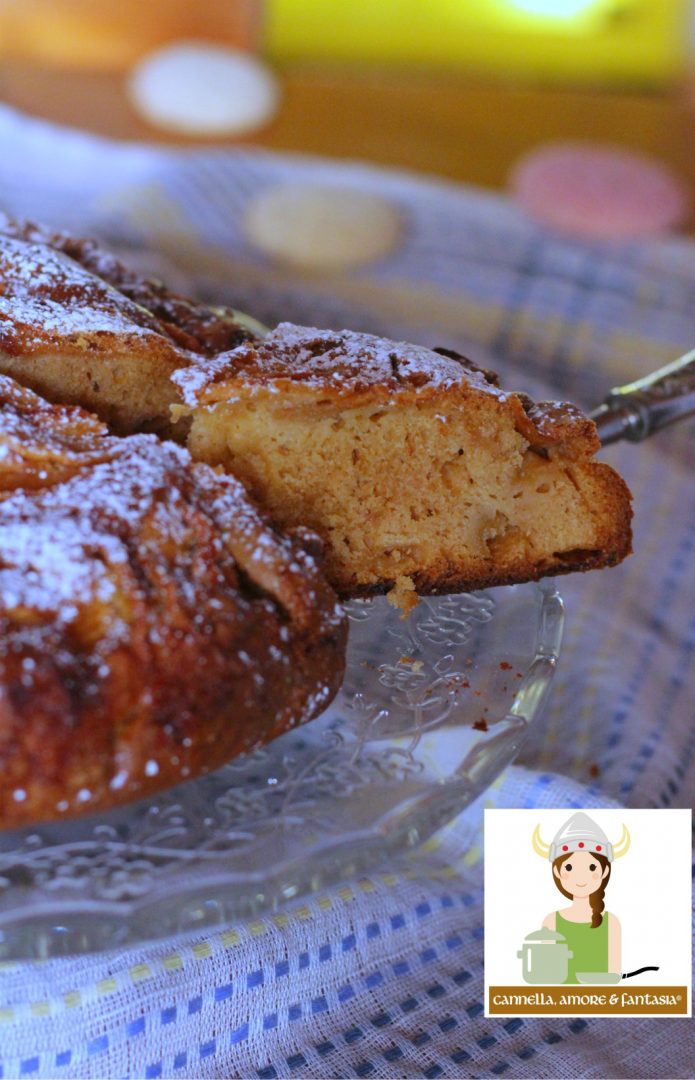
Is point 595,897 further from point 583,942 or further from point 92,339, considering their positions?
point 92,339

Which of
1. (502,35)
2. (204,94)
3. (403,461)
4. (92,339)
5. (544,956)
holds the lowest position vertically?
(544,956)

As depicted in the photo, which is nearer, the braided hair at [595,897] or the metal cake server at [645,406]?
the braided hair at [595,897]

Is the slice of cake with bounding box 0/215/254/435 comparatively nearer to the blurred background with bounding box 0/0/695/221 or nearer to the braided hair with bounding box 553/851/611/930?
the braided hair with bounding box 553/851/611/930

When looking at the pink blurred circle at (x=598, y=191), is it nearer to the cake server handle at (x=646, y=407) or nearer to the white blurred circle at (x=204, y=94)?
the white blurred circle at (x=204, y=94)

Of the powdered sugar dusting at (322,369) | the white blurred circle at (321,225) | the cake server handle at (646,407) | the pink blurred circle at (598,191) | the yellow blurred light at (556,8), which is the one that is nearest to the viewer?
the powdered sugar dusting at (322,369)

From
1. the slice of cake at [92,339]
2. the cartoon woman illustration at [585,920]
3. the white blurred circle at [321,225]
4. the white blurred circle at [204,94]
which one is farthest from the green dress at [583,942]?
the white blurred circle at [204,94]

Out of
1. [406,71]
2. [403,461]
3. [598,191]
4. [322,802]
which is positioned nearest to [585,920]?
[322,802]

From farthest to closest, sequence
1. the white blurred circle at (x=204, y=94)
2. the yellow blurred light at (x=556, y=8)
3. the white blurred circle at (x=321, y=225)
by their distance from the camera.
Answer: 1. the yellow blurred light at (x=556, y=8)
2. the white blurred circle at (x=204, y=94)
3. the white blurred circle at (x=321, y=225)

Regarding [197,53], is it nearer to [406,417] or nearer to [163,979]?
[406,417]
